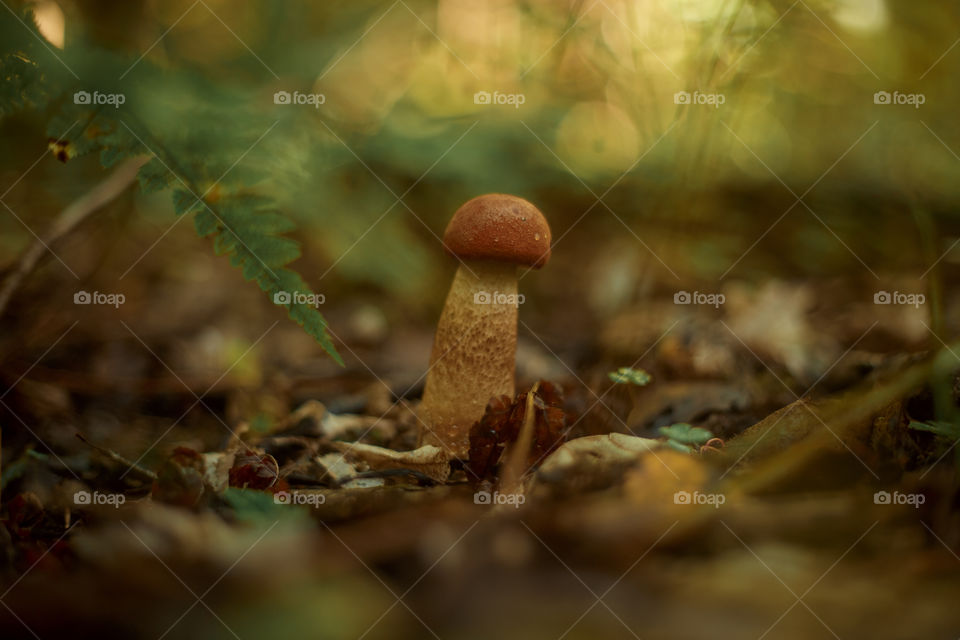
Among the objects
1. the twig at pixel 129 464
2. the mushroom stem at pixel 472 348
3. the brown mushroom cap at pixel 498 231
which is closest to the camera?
the twig at pixel 129 464

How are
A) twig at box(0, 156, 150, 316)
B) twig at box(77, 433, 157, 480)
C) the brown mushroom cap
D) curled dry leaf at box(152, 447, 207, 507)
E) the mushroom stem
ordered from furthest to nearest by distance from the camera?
the mushroom stem → twig at box(0, 156, 150, 316) → the brown mushroom cap → twig at box(77, 433, 157, 480) → curled dry leaf at box(152, 447, 207, 507)

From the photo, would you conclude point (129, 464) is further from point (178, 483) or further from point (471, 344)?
point (471, 344)

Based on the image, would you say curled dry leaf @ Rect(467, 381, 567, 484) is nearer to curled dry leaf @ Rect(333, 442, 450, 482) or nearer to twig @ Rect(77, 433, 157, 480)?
curled dry leaf @ Rect(333, 442, 450, 482)

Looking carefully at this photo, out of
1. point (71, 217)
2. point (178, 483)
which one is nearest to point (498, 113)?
point (71, 217)

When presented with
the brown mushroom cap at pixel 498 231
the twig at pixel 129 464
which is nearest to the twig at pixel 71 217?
the twig at pixel 129 464

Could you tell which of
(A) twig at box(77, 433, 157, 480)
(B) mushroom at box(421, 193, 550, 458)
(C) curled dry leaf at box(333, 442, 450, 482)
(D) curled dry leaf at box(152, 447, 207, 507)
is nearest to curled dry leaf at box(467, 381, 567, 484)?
(C) curled dry leaf at box(333, 442, 450, 482)

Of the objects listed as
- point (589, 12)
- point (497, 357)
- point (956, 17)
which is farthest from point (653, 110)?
point (497, 357)

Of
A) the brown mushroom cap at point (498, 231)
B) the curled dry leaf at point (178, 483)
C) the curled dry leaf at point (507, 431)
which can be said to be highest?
the brown mushroom cap at point (498, 231)

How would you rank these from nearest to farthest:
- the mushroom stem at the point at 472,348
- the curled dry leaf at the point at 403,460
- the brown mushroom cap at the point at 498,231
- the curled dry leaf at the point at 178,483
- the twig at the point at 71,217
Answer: the curled dry leaf at the point at 178,483 → the curled dry leaf at the point at 403,460 → the brown mushroom cap at the point at 498,231 → the twig at the point at 71,217 → the mushroom stem at the point at 472,348

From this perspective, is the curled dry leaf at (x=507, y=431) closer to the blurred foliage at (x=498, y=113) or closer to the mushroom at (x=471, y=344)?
the mushroom at (x=471, y=344)
